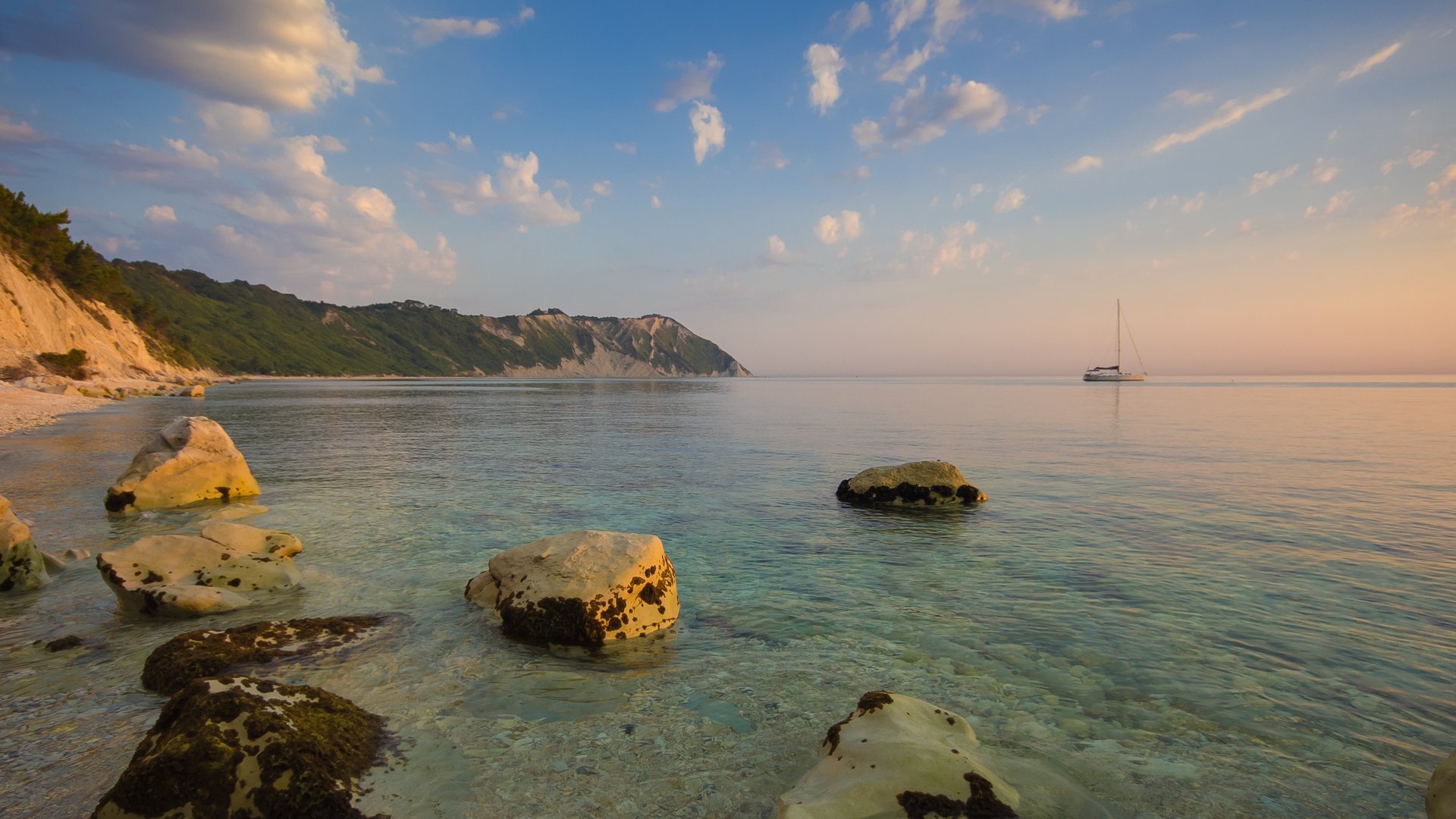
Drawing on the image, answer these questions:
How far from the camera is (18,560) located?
37.1 feet

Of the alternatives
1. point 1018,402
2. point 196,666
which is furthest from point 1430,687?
point 1018,402

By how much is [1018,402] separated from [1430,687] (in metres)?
84.7

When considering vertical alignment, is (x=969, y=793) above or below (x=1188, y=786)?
above

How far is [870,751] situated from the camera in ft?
18.6

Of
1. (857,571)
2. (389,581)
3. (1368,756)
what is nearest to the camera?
(1368,756)

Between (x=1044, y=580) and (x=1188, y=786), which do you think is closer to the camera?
(x=1188, y=786)

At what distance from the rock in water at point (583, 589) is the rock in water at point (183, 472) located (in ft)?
45.9

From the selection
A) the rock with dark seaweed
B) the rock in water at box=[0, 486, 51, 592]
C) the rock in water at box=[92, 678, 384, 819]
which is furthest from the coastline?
the rock in water at box=[92, 678, 384, 819]

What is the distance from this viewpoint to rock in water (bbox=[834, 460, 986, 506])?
20.4 meters

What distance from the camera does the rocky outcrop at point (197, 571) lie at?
10172 millimetres

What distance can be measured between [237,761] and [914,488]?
18.4m

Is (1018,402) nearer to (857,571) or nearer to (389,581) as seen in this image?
(857,571)

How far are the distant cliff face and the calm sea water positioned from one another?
2356 inches

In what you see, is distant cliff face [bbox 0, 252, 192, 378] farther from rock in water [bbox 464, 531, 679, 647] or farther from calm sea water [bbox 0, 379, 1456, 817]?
rock in water [bbox 464, 531, 679, 647]
